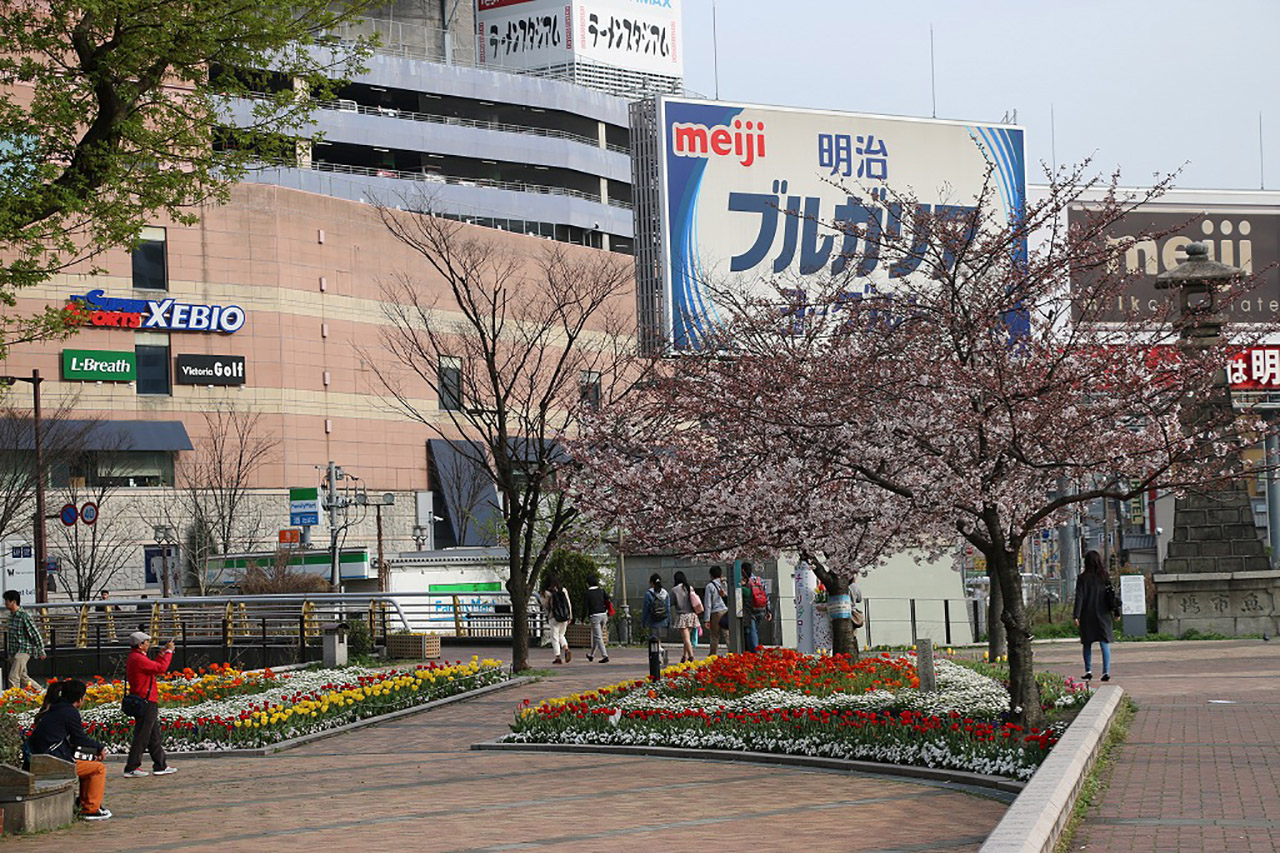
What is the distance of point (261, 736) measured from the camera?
66.5 feet

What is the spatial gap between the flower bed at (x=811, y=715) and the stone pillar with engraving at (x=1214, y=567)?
12.6 m

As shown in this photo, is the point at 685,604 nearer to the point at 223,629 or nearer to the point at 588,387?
the point at 588,387

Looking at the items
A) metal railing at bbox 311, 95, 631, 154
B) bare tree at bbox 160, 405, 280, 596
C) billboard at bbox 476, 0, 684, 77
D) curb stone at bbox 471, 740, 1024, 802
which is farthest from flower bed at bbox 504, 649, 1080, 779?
billboard at bbox 476, 0, 684, 77

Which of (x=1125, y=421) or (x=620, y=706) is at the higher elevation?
(x=1125, y=421)

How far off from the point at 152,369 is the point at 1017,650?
56.5m

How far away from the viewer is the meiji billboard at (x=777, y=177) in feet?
149

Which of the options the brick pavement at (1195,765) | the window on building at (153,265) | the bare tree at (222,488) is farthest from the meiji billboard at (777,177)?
the window on building at (153,265)

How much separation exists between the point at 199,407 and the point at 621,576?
3027cm

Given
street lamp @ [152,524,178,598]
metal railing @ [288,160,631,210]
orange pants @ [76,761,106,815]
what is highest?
metal railing @ [288,160,631,210]

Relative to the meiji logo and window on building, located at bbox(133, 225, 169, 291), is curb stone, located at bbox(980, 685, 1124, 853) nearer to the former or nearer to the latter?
the meiji logo

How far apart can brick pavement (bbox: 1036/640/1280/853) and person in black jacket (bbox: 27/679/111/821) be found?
27.8ft

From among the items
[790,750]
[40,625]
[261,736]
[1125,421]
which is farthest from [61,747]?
[40,625]

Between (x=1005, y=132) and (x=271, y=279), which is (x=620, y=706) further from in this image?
(x=271, y=279)

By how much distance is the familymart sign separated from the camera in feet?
210
